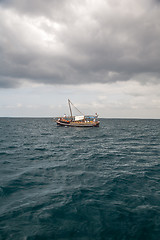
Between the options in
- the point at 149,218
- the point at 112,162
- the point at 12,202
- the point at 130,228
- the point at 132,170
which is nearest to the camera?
the point at 130,228

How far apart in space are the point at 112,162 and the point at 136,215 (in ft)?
30.2

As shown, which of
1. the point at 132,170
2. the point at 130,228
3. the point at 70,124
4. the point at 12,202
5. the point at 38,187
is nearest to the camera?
the point at 130,228

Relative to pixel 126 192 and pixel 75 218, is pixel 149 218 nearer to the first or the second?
pixel 126 192

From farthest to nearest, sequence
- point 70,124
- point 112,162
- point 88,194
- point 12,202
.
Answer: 1. point 70,124
2. point 112,162
3. point 88,194
4. point 12,202

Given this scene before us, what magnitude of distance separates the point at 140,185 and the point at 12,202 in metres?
8.07

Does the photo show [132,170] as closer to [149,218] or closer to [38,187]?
[149,218]

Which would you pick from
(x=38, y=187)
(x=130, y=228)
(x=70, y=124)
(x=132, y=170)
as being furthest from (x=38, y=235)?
(x=70, y=124)

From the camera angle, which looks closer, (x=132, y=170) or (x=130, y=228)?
(x=130, y=228)

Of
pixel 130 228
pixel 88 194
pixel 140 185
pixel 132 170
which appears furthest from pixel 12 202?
pixel 132 170

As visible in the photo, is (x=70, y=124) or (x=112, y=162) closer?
(x=112, y=162)

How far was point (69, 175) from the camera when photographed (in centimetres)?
1180

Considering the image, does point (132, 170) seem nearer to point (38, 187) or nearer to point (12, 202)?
point (38, 187)

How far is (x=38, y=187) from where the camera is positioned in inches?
375

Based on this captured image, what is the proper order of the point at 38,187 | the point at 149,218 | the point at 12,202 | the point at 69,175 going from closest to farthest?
the point at 149,218 → the point at 12,202 → the point at 38,187 → the point at 69,175
